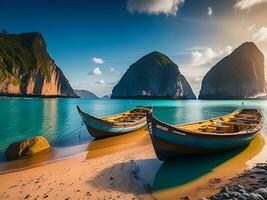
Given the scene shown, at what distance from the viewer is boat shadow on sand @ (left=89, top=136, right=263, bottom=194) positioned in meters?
10.7

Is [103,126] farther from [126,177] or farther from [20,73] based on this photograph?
[20,73]

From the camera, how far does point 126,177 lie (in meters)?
11.5

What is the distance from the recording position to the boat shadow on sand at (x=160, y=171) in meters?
10.7

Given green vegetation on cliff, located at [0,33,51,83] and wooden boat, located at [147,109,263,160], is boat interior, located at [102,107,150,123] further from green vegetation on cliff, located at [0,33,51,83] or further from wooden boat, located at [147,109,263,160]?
green vegetation on cliff, located at [0,33,51,83]

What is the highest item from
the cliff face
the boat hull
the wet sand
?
the cliff face

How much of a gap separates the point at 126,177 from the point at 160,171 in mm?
2235

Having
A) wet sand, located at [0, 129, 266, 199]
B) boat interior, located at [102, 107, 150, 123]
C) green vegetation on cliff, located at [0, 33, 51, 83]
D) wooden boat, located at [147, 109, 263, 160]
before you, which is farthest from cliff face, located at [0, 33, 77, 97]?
wooden boat, located at [147, 109, 263, 160]

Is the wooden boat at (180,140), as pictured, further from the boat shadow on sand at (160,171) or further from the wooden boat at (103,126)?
the wooden boat at (103,126)

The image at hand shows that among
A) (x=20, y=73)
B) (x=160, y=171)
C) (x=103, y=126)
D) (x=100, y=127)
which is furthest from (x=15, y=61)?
(x=160, y=171)

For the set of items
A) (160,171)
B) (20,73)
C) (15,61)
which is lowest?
(160,171)

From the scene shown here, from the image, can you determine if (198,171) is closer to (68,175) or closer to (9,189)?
(68,175)

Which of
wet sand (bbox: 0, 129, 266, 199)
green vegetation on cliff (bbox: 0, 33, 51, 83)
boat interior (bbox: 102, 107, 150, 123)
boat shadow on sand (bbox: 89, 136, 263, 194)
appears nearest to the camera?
wet sand (bbox: 0, 129, 266, 199)

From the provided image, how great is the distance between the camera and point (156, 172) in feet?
41.3

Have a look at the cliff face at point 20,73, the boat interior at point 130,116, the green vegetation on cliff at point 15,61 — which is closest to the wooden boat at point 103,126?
the boat interior at point 130,116
